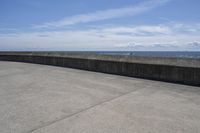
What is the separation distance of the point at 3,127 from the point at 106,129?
6.36 ft

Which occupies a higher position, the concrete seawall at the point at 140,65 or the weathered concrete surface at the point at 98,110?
the concrete seawall at the point at 140,65

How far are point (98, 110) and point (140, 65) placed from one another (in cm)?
534

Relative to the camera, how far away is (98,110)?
441 centimetres

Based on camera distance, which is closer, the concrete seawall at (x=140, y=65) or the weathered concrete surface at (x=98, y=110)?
the weathered concrete surface at (x=98, y=110)

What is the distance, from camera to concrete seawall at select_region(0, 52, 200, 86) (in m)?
7.66

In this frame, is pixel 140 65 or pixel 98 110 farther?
pixel 140 65

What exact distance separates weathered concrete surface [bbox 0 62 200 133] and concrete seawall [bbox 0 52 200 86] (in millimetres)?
1082

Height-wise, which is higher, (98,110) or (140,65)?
(140,65)

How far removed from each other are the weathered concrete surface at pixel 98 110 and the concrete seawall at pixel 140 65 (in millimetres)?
1082

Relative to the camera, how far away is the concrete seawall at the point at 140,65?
302 inches

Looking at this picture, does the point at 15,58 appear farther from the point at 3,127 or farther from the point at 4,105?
the point at 3,127

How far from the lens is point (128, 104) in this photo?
491 centimetres

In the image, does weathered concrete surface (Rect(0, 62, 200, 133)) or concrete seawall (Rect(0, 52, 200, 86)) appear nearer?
weathered concrete surface (Rect(0, 62, 200, 133))

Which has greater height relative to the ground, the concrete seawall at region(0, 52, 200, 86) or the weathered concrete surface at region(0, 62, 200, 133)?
the concrete seawall at region(0, 52, 200, 86)
